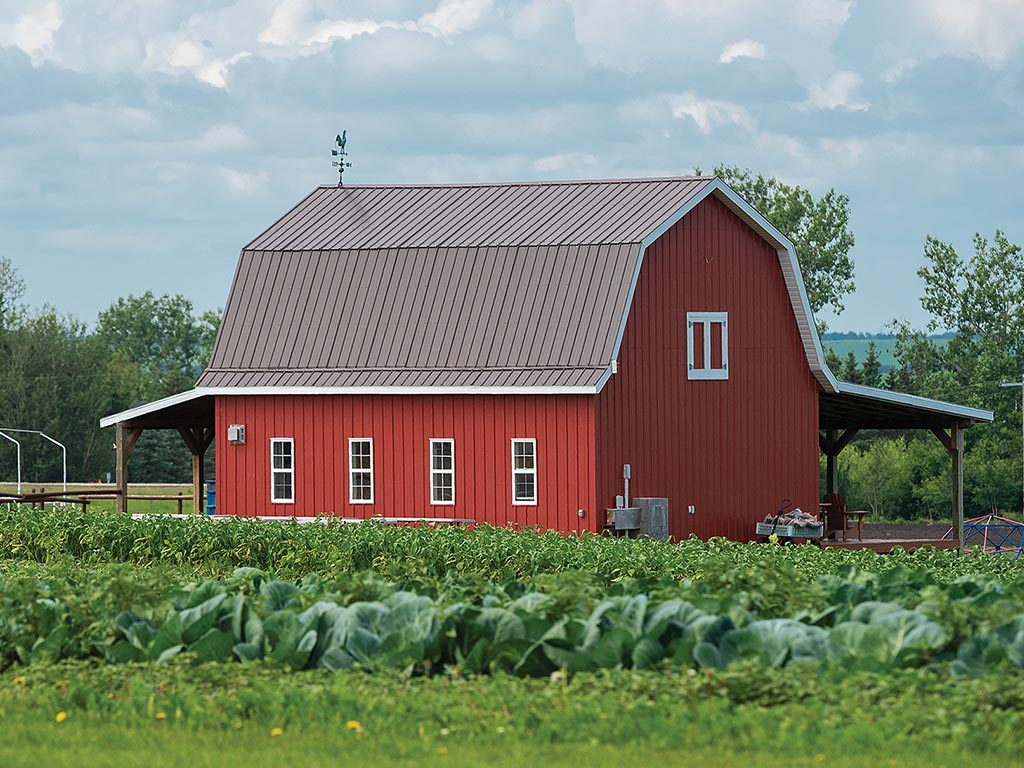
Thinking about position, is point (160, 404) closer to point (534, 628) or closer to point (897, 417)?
point (897, 417)

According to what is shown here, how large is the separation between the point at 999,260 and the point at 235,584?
56.0 meters

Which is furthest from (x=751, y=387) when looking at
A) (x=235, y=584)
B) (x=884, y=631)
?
(x=884, y=631)

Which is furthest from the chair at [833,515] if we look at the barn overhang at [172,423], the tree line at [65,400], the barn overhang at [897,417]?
the tree line at [65,400]

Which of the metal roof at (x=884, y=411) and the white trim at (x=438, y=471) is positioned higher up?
the metal roof at (x=884, y=411)

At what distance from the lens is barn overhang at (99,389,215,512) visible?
3034 cm

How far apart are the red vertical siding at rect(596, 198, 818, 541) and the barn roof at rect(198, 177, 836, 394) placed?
48 centimetres

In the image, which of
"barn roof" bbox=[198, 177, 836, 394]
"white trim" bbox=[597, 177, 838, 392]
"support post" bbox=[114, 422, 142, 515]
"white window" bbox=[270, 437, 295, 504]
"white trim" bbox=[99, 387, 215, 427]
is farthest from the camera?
"support post" bbox=[114, 422, 142, 515]

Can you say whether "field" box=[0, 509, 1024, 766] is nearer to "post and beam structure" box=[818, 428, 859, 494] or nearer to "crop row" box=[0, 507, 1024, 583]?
"crop row" box=[0, 507, 1024, 583]

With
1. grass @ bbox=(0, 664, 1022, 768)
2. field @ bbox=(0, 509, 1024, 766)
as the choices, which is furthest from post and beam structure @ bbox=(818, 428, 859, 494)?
grass @ bbox=(0, 664, 1022, 768)

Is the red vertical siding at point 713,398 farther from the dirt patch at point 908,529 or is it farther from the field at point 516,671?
the dirt patch at point 908,529

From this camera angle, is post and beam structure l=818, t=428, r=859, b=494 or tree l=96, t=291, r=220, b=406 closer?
post and beam structure l=818, t=428, r=859, b=494

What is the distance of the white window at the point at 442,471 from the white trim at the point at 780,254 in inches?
127

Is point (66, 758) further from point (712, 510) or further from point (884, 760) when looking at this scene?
point (712, 510)

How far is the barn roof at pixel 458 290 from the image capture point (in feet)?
89.7
